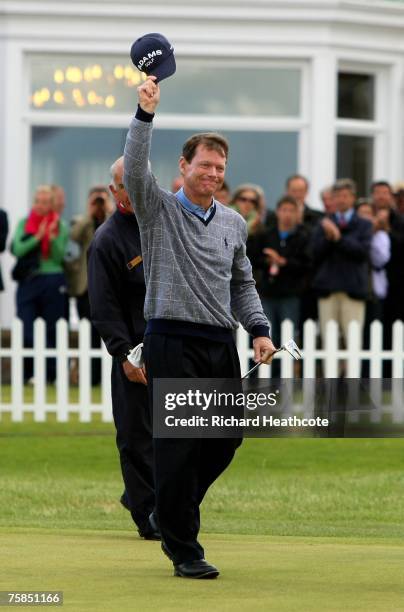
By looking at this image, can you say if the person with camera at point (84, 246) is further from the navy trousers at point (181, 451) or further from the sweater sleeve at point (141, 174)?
the sweater sleeve at point (141, 174)

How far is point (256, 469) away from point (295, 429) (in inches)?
247

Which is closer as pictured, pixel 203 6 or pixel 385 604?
pixel 385 604

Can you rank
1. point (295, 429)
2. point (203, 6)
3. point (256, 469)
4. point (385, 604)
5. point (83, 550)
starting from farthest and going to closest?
point (203, 6)
point (256, 469)
point (83, 550)
point (295, 429)
point (385, 604)

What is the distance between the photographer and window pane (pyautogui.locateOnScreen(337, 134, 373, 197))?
20.2 meters

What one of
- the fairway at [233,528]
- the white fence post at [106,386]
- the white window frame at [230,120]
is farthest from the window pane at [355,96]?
the fairway at [233,528]

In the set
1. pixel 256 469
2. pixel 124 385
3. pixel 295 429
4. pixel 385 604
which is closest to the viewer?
pixel 385 604

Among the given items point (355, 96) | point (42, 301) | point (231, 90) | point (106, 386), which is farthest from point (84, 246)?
point (355, 96)

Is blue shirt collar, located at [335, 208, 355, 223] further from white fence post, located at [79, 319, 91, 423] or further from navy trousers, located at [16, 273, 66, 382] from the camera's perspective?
navy trousers, located at [16, 273, 66, 382]

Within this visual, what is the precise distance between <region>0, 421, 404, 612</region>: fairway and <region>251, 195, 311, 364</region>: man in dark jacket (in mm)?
2132

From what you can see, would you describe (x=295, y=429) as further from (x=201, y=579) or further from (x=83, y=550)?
(x=83, y=550)

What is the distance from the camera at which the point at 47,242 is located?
17125mm

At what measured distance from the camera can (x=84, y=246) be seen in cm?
1720

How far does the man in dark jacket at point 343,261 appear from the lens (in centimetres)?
1641

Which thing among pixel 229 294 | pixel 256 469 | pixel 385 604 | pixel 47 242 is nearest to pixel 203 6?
pixel 47 242
